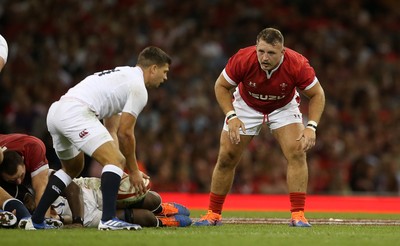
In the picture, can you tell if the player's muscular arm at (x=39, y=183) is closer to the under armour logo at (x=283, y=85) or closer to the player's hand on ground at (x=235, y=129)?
the player's hand on ground at (x=235, y=129)

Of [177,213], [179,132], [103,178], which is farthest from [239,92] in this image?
[179,132]

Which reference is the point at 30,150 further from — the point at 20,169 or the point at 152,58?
the point at 152,58

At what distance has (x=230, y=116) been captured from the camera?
923 cm

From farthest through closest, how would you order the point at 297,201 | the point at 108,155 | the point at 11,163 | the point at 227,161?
the point at 227,161, the point at 297,201, the point at 11,163, the point at 108,155

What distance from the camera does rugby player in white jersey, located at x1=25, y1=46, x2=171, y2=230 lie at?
8.21m

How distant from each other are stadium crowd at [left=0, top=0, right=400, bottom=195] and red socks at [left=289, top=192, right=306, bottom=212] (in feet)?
21.7

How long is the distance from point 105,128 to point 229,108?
4.99 feet

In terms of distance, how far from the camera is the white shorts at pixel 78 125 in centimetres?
824

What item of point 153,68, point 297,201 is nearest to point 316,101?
point 297,201

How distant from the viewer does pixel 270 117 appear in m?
9.64

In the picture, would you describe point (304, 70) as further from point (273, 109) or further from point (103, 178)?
point (103, 178)

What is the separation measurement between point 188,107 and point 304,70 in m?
8.33

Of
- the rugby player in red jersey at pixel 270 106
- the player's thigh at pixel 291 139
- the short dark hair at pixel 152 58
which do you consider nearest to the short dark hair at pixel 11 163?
the short dark hair at pixel 152 58

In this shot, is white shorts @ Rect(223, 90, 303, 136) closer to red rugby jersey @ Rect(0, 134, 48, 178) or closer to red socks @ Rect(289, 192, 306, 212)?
red socks @ Rect(289, 192, 306, 212)
